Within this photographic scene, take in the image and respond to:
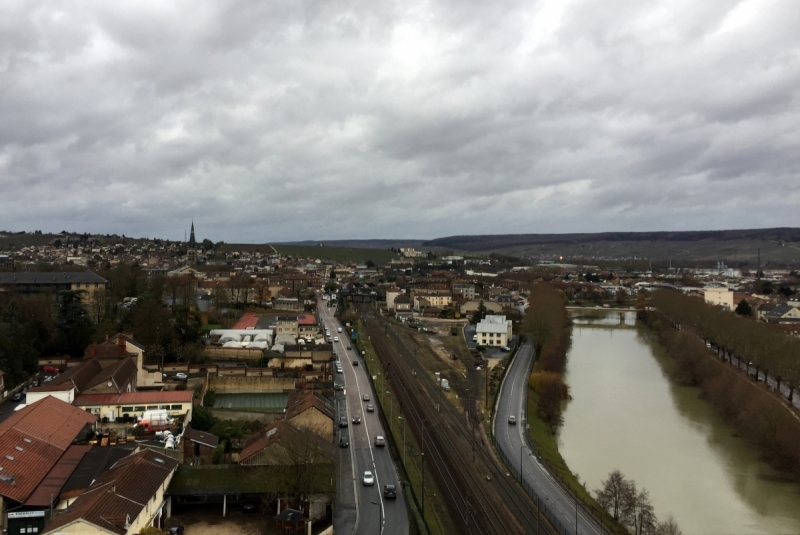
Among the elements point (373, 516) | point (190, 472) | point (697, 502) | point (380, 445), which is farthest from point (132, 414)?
point (697, 502)

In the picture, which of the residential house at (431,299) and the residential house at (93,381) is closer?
the residential house at (93,381)

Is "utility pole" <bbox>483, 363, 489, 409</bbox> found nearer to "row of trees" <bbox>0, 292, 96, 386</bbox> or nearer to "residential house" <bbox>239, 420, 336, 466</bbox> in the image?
"residential house" <bbox>239, 420, 336, 466</bbox>

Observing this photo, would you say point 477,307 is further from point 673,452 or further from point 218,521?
point 218,521

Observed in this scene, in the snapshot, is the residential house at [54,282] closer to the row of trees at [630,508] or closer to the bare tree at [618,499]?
the bare tree at [618,499]

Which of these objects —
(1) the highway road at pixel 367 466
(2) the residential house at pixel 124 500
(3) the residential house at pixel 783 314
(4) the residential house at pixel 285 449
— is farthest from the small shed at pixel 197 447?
(3) the residential house at pixel 783 314

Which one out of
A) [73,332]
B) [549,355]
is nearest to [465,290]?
[549,355]

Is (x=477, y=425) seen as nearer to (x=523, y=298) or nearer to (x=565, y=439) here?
(x=565, y=439)

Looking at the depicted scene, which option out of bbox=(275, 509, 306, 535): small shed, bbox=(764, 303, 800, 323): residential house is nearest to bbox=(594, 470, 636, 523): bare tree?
bbox=(275, 509, 306, 535): small shed
